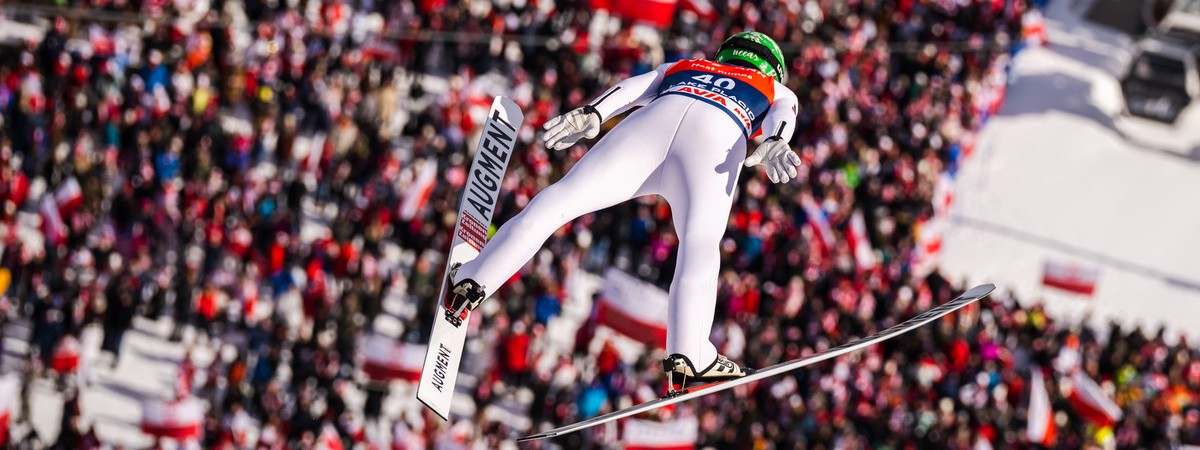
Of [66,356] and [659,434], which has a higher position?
[659,434]

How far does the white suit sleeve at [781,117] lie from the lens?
1049 centimetres

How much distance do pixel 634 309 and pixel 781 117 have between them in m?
10.3

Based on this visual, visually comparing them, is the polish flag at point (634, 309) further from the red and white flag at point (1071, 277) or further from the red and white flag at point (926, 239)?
the red and white flag at point (1071, 277)

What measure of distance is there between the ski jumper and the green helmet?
303mm

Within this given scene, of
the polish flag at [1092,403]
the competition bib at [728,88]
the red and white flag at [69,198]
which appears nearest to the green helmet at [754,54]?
the competition bib at [728,88]

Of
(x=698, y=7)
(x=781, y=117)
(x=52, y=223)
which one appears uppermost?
(x=698, y=7)

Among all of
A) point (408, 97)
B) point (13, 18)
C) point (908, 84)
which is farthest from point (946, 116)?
point (13, 18)

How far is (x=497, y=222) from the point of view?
24.7 metres

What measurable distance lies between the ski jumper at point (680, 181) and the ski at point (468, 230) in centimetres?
35

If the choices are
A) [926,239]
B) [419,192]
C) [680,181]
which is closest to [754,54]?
[680,181]

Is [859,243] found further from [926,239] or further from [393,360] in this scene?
[393,360]

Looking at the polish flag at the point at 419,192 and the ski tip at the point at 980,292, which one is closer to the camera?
the ski tip at the point at 980,292

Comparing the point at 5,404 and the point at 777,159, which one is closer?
the point at 777,159

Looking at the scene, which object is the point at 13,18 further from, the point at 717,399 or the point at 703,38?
the point at 717,399
